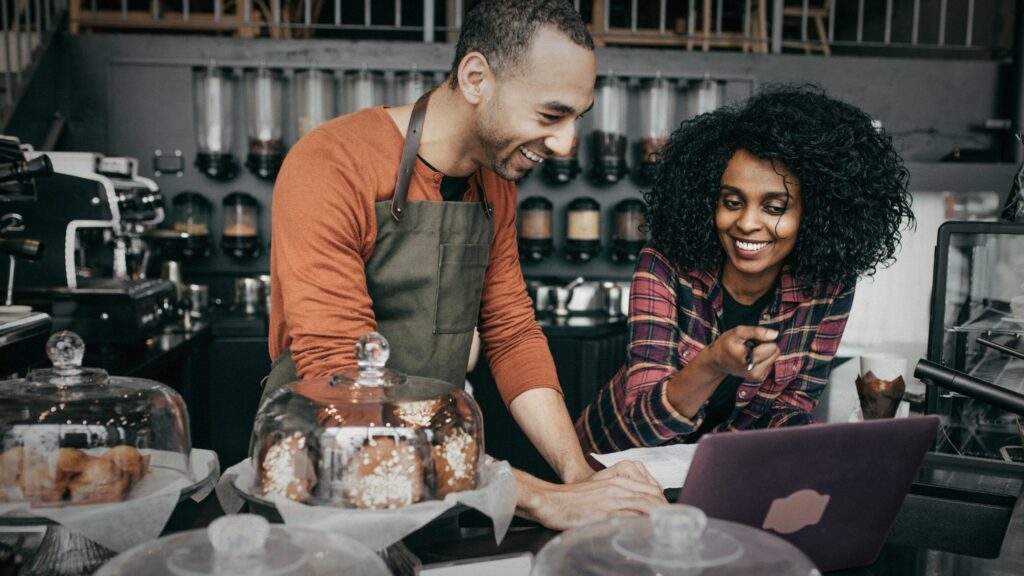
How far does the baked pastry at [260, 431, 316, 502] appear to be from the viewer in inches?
37.8

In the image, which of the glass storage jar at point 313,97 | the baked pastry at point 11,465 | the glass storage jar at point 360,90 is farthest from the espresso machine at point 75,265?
the baked pastry at point 11,465

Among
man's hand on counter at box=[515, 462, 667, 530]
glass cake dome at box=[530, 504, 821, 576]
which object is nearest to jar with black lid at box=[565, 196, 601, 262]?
man's hand on counter at box=[515, 462, 667, 530]

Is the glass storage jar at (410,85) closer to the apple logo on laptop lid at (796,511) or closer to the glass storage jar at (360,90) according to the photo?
the glass storage jar at (360,90)

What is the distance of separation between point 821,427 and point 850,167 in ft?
3.54

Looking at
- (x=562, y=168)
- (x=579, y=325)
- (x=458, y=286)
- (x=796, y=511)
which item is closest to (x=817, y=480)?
(x=796, y=511)

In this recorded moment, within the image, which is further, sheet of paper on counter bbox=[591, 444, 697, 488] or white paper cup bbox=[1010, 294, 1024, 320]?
white paper cup bbox=[1010, 294, 1024, 320]

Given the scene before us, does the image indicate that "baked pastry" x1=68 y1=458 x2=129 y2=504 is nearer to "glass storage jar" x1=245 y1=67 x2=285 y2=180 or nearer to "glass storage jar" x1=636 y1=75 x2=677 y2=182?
"glass storage jar" x1=245 y1=67 x2=285 y2=180

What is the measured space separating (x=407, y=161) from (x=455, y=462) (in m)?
0.72

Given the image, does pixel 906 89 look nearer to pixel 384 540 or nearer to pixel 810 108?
pixel 810 108

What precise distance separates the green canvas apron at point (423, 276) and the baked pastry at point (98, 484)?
571mm

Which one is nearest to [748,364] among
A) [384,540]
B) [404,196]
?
[404,196]

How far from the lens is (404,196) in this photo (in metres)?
1.58

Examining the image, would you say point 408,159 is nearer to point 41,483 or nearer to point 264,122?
point 41,483

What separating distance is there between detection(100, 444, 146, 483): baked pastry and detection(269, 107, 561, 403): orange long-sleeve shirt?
12.1 inches
